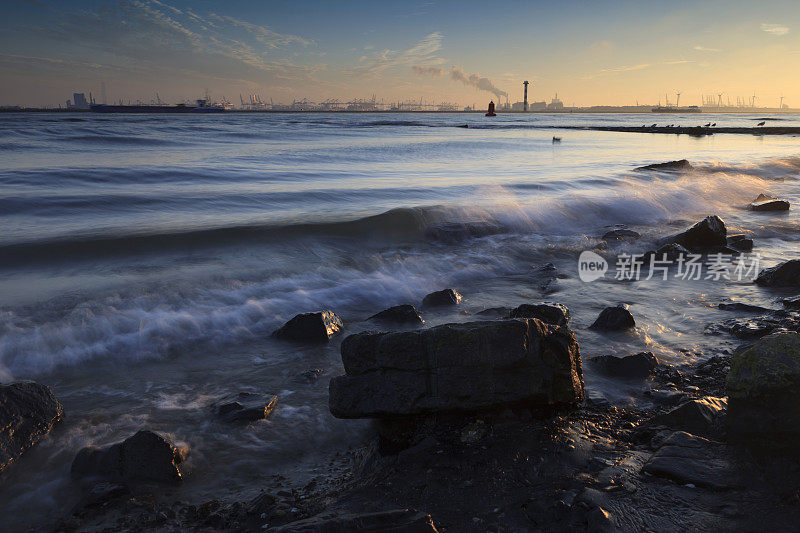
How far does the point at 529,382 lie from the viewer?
3.25 metres

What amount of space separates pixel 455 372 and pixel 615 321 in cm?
270

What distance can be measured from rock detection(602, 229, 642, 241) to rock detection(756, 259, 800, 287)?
11.0ft

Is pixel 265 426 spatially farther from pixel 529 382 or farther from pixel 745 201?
pixel 745 201

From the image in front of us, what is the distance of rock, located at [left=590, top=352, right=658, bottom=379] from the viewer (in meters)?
4.12

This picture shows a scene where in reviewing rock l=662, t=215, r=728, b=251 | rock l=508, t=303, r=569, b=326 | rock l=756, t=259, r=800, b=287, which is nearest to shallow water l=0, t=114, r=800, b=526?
rock l=756, t=259, r=800, b=287

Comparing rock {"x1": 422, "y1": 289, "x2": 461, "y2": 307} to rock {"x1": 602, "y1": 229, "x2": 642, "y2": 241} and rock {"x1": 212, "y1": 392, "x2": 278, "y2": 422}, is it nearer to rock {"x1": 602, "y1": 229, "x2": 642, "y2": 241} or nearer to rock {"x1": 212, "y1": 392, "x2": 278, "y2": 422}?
rock {"x1": 212, "y1": 392, "x2": 278, "y2": 422}

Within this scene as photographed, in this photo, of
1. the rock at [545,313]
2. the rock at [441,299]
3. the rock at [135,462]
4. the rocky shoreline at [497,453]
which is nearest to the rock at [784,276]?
the rock at [545,313]

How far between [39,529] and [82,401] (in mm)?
1570

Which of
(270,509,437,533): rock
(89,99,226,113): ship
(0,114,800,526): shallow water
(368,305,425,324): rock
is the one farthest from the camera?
(89,99,226,113): ship

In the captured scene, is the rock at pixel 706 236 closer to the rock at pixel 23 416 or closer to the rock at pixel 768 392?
the rock at pixel 768 392

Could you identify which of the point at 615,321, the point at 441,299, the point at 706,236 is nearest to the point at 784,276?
the point at 706,236

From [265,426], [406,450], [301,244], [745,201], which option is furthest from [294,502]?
[745,201]

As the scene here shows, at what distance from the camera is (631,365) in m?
4.16

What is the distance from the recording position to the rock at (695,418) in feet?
10.2
